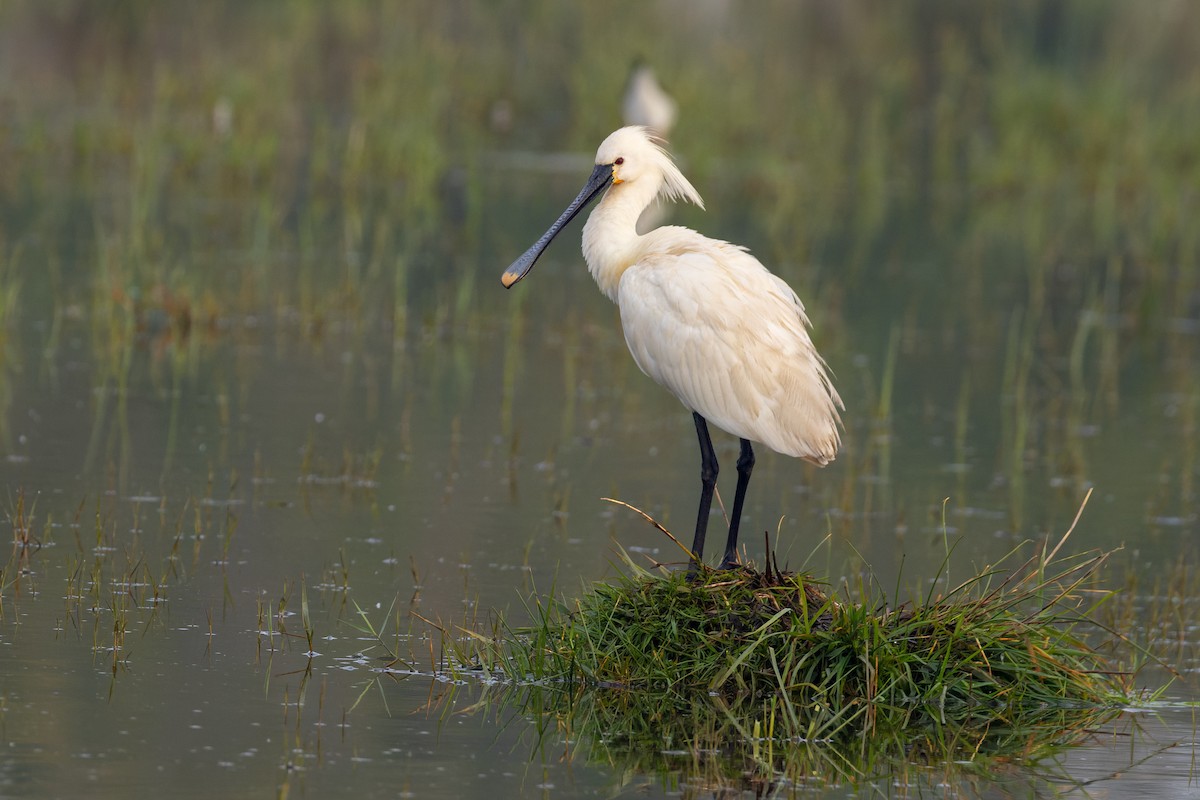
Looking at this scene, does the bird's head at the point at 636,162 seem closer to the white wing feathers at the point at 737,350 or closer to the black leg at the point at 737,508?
→ the white wing feathers at the point at 737,350

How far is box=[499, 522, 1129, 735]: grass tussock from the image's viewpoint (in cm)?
677

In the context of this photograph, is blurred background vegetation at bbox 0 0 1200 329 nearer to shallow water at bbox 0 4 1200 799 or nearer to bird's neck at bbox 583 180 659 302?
shallow water at bbox 0 4 1200 799

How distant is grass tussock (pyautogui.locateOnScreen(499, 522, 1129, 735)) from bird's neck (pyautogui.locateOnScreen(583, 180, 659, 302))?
1.56 meters

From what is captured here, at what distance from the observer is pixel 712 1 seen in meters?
30.7

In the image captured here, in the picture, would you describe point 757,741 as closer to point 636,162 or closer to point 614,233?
point 614,233

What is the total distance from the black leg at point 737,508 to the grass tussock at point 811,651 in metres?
0.36

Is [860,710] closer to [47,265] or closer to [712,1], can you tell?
[47,265]

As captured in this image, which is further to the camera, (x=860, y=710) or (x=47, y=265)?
(x=47, y=265)

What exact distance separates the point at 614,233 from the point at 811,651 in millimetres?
2230

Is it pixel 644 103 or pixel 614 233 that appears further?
pixel 644 103

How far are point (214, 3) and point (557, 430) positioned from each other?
16.6m

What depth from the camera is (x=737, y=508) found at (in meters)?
7.62

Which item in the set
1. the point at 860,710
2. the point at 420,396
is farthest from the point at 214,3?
the point at 860,710

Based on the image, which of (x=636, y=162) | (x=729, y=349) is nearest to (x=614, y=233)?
(x=636, y=162)
